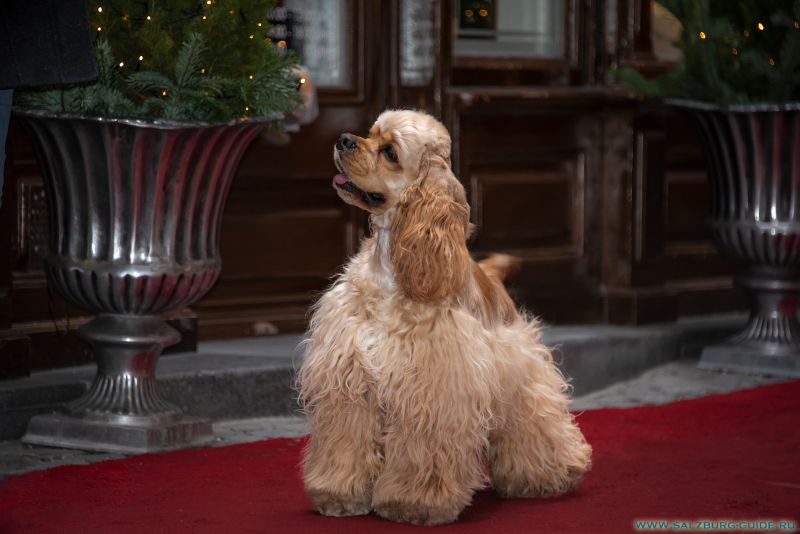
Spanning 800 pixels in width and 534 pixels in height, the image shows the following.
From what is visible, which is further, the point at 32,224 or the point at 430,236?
the point at 32,224

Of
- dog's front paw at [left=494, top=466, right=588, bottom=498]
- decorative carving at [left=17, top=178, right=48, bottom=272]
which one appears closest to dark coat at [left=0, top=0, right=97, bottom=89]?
dog's front paw at [left=494, top=466, right=588, bottom=498]

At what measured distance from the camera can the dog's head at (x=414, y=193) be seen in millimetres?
3908

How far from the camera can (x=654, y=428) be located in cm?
547

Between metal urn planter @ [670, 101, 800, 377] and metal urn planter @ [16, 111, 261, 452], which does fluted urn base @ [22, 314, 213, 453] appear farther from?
metal urn planter @ [670, 101, 800, 377]

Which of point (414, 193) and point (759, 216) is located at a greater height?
point (414, 193)

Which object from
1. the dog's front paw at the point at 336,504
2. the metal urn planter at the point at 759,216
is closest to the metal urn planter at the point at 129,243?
the dog's front paw at the point at 336,504

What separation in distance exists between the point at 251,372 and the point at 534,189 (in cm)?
193

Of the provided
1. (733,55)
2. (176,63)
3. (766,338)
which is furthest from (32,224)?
(766,338)

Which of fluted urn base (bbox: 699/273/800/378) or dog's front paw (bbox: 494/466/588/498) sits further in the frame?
fluted urn base (bbox: 699/273/800/378)

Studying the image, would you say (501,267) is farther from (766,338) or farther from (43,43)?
(766,338)

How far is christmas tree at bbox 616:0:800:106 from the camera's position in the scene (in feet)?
20.6

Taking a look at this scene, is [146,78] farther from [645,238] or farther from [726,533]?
[645,238]

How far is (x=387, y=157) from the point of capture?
3959 millimetres

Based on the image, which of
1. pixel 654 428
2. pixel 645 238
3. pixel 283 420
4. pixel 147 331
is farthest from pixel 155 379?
pixel 645 238
